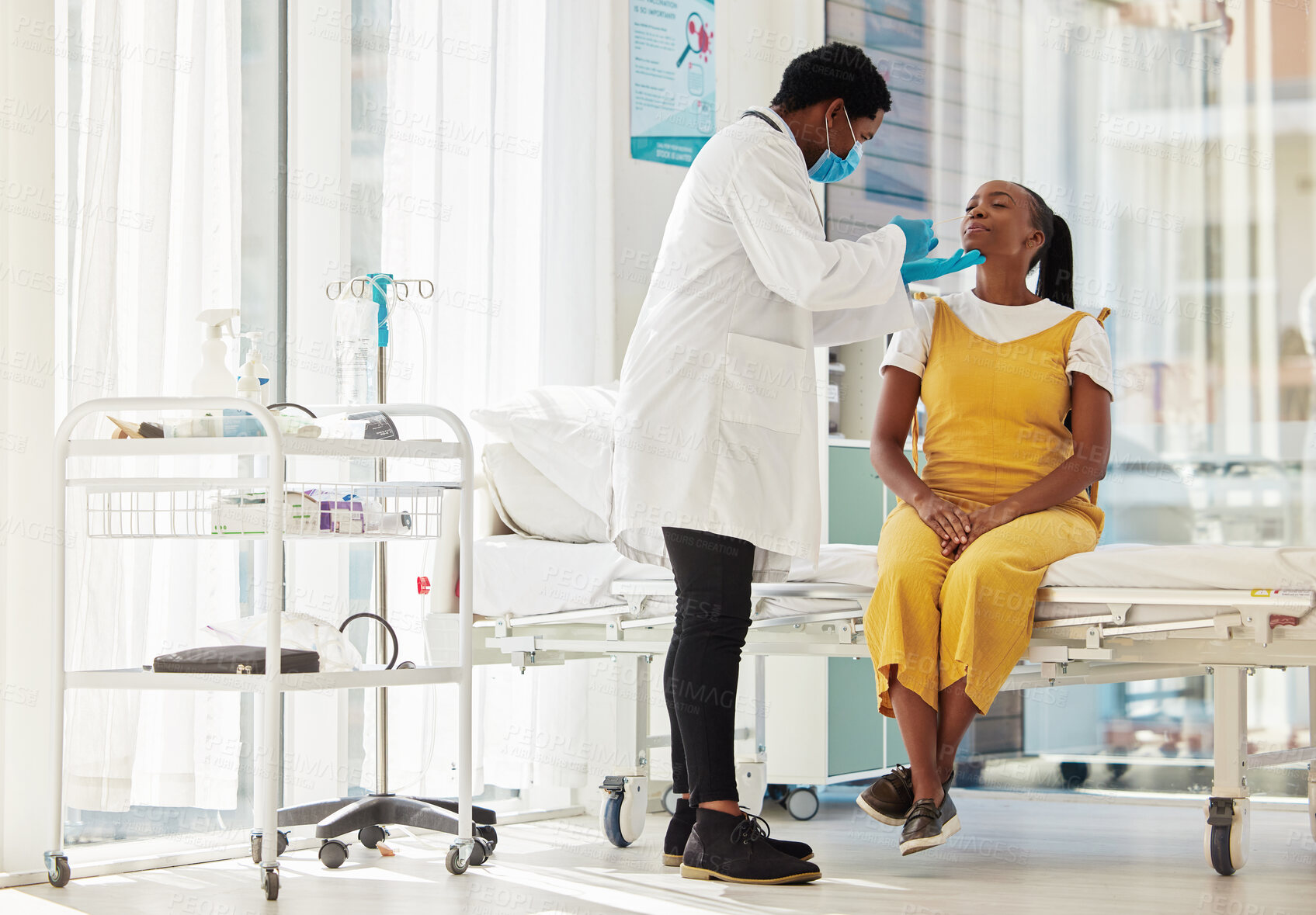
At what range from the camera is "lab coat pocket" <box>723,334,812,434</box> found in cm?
228

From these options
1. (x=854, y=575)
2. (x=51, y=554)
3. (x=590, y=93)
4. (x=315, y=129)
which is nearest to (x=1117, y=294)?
(x=590, y=93)

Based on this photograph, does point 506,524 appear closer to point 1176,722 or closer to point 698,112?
point 698,112

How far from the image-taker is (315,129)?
312 cm

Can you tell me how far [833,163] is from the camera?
8.16ft

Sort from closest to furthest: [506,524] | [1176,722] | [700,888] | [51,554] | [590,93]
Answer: [700,888] → [51,554] → [506,524] → [590,93] → [1176,722]

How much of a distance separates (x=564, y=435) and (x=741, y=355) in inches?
27.5

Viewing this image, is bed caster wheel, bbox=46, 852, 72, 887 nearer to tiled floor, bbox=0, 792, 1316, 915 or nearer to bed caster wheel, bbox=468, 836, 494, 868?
tiled floor, bbox=0, 792, 1316, 915

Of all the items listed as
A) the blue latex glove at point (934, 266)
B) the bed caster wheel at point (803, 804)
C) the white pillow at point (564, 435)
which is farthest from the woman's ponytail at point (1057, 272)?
the bed caster wheel at point (803, 804)

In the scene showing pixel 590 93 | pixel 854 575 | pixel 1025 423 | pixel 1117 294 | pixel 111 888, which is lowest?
pixel 111 888

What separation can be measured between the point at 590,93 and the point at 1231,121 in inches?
67.9

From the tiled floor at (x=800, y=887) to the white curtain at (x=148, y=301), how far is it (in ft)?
0.72

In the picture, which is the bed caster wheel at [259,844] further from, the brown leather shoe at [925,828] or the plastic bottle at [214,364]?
the brown leather shoe at [925,828]

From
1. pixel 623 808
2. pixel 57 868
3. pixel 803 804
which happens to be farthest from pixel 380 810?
pixel 803 804

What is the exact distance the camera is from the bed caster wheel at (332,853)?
103 inches
